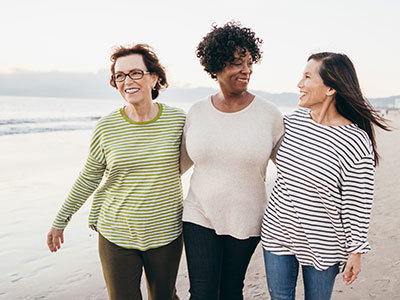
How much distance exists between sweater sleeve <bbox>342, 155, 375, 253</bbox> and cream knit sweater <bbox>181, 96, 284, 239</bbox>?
22.5 inches

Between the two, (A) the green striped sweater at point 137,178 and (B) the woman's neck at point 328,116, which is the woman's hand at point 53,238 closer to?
(A) the green striped sweater at point 137,178

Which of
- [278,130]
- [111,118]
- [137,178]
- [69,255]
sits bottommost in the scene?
[69,255]

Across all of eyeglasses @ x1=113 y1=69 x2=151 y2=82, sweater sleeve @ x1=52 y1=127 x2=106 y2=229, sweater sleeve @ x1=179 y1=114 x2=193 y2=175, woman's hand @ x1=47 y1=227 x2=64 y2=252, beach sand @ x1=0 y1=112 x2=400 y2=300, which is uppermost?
eyeglasses @ x1=113 y1=69 x2=151 y2=82

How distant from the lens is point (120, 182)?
244 cm

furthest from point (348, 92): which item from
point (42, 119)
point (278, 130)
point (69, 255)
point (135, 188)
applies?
point (42, 119)

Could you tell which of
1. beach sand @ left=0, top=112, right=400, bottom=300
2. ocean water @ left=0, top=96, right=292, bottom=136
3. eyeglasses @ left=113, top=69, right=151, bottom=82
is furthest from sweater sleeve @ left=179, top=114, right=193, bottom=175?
ocean water @ left=0, top=96, right=292, bottom=136

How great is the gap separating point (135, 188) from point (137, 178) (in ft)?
0.23

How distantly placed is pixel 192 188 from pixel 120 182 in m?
0.50

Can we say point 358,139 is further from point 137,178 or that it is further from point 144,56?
point 144,56

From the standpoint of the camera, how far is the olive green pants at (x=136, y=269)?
2434 millimetres

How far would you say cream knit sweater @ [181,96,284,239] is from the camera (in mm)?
2371

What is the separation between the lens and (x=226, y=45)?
8.07ft

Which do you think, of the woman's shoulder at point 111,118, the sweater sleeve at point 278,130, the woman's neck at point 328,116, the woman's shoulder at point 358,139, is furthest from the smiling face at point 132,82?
the woman's shoulder at point 358,139

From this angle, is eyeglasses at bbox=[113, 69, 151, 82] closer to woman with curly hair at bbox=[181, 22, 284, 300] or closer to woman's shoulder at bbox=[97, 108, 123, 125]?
woman's shoulder at bbox=[97, 108, 123, 125]
